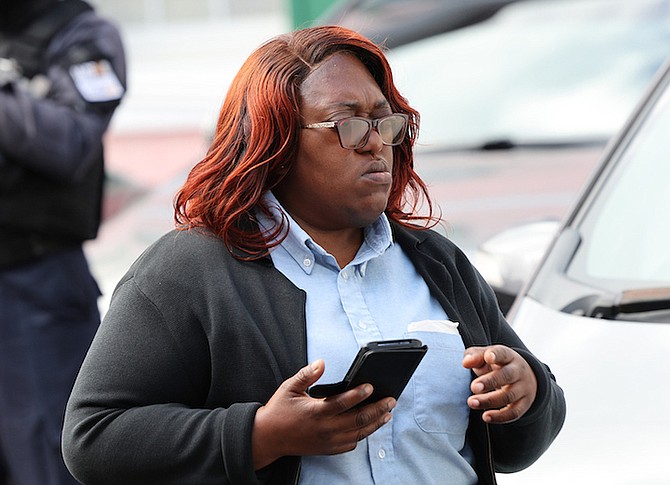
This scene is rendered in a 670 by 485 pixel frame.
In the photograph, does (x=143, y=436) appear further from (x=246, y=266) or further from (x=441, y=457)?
(x=441, y=457)

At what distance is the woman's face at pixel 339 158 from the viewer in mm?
1834

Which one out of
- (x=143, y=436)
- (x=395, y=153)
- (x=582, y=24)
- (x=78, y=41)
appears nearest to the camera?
(x=143, y=436)

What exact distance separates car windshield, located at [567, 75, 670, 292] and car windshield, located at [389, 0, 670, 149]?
7.07 ft

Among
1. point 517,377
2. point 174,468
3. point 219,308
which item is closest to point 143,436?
point 174,468

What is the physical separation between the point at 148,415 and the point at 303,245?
1.13 ft

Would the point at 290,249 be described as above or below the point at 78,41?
above

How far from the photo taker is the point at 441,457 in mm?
1809

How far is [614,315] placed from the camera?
8.27 ft

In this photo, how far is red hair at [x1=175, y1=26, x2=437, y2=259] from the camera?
1836 millimetres

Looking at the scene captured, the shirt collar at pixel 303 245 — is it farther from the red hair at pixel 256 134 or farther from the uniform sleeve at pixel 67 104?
the uniform sleeve at pixel 67 104

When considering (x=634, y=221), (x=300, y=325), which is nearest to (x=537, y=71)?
(x=634, y=221)

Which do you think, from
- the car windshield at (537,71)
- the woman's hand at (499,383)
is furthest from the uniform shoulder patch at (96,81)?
the woman's hand at (499,383)

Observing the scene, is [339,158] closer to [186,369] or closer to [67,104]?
[186,369]

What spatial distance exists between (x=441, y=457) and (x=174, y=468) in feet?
1.29
